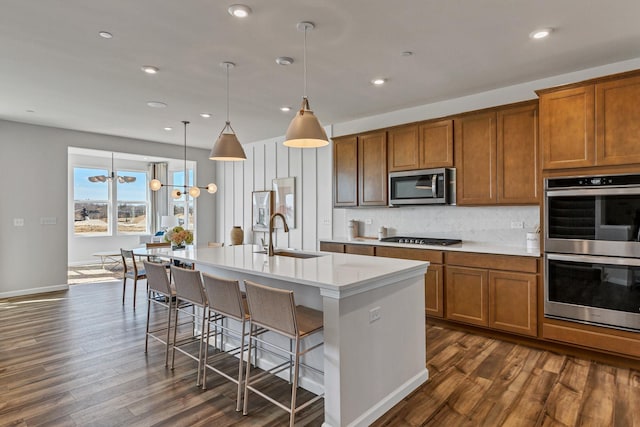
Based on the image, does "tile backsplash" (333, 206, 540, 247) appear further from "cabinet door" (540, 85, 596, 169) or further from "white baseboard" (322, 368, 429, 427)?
"white baseboard" (322, 368, 429, 427)

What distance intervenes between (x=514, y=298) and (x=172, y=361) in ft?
10.7

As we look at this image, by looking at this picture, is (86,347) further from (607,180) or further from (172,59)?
(607,180)

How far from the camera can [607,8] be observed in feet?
7.91

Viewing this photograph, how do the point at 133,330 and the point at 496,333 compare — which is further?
the point at 133,330

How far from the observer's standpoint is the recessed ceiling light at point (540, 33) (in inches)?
106

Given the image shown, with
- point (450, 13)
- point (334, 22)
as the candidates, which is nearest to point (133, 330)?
point (334, 22)

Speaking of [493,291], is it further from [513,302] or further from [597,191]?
[597,191]

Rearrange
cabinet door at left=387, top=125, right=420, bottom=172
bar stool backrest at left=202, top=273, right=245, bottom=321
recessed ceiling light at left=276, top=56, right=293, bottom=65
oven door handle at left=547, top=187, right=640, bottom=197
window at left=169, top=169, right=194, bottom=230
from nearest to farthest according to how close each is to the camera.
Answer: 1. bar stool backrest at left=202, top=273, right=245, bottom=321
2. oven door handle at left=547, top=187, right=640, bottom=197
3. recessed ceiling light at left=276, top=56, right=293, bottom=65
4. cabinet door at left=387, top=125, right=420, bottom=172
5. window at left=169, top=169, right=194, bottom=230

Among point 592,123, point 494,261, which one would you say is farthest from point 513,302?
point 592,123

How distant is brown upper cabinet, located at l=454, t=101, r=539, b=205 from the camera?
142 inches

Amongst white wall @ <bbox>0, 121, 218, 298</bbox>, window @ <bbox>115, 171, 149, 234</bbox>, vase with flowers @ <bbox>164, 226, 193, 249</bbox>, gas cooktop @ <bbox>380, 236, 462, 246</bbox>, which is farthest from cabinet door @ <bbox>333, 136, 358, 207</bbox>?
window @ <bbox>115, 171, 149, 234</bbox>

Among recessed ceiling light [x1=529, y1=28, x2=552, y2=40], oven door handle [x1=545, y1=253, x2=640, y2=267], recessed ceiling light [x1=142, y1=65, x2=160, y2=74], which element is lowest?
oven door handle [x1=545, y1=253, x2=640, y2=267]

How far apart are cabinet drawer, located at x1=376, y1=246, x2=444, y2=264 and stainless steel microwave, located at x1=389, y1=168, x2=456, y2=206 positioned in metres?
0.64

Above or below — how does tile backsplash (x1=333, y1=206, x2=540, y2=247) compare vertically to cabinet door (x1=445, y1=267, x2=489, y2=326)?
above
